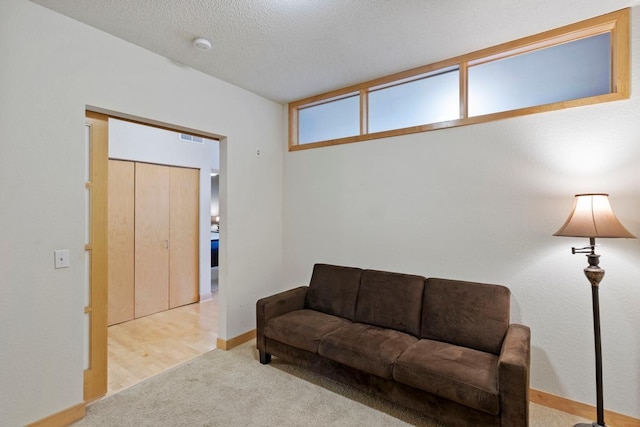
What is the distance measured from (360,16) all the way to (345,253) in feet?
7.21

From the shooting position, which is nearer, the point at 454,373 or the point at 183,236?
the point at 454,373

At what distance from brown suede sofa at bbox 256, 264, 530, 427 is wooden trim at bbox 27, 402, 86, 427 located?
4.39 ft

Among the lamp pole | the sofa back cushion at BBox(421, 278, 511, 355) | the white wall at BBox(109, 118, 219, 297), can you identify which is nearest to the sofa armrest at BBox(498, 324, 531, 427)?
the sofa back cushion at BBox(421, 278, 511, 355)

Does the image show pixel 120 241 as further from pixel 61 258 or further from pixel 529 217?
pixel 529 217

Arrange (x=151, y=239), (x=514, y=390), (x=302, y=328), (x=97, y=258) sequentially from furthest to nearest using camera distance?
(x=151, y=239)
(x=302, y=328)
(x=97, y=258)
(x=514, y=390)

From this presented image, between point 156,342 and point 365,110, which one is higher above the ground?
point 365,110

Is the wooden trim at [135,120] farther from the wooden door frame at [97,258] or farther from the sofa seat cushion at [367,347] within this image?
the sofa seat cushion at [367,347]

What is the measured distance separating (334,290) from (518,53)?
8.50 feet

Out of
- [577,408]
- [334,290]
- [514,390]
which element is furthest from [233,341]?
[577,408]

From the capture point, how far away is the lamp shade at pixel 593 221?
1808mm

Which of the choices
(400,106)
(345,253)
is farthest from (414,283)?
(400,106)

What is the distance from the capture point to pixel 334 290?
3068mm

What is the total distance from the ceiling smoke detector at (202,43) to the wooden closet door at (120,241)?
2261 mm

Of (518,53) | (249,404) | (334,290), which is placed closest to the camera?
(249,404)
